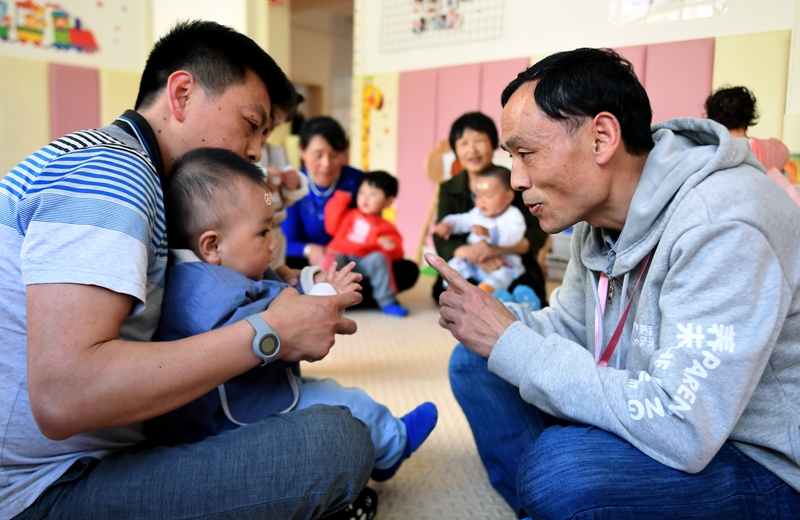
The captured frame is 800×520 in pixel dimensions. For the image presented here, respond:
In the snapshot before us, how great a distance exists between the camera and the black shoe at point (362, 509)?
108 cm

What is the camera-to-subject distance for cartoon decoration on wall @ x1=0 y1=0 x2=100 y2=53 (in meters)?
4.53

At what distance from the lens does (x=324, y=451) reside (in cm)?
91

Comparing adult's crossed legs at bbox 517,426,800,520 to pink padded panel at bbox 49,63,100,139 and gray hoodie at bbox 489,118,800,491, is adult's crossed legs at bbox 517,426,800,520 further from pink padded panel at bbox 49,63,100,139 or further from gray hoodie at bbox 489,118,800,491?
pink padded panel at bbox 49,63,100,139

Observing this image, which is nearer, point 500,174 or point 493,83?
point 500,174

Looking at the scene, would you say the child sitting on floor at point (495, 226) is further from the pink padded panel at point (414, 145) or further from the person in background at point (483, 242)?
the pink padded panel at point (414, 145)

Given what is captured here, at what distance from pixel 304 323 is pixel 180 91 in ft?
1.69

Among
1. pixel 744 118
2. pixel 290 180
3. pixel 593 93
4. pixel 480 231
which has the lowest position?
pixel 480 231

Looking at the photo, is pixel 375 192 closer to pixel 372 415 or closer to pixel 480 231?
pixel 480 231

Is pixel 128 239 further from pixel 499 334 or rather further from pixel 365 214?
pixel 365 214

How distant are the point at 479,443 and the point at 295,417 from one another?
0.54m

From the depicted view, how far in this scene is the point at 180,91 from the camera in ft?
3.61

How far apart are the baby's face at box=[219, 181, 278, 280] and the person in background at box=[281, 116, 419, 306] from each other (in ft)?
6.13

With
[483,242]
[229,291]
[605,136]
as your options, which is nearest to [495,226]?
[483,242]

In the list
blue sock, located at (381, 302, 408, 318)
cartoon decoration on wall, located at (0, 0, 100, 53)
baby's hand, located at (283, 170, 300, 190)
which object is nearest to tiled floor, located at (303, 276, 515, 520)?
blue sock, located at (381, 302, 408, 318)
